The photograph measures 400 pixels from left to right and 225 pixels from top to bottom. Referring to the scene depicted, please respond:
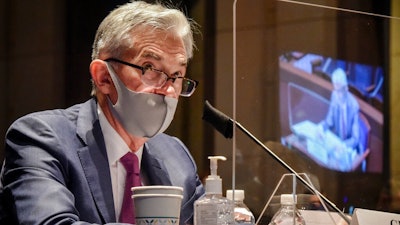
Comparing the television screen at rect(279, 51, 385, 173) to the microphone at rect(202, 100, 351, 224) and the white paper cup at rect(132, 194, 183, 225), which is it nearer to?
the microphone at rect(202, 100, 351, 224)

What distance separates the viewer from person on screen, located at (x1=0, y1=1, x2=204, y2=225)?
1.81 m

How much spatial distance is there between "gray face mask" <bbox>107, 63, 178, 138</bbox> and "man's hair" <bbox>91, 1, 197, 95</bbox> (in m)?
0.07

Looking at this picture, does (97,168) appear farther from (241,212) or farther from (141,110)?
(241,212)

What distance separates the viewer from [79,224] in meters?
1.63

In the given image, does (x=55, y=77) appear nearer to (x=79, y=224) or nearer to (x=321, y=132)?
(x=321, y=132)

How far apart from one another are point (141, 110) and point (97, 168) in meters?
0.17

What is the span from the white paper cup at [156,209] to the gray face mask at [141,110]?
0.47 meters

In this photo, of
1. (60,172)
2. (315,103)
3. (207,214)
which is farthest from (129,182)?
(315,103)

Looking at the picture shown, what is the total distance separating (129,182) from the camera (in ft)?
6.42

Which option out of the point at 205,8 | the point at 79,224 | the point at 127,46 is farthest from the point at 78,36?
the point at 79,224

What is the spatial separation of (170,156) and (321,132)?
655 mm

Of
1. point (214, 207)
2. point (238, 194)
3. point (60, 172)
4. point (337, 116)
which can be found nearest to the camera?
point (214, 207)

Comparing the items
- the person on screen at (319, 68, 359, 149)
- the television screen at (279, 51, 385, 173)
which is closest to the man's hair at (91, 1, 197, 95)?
the television screen at (279, 51, 385, 173)

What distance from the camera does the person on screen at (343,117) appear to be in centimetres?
245
